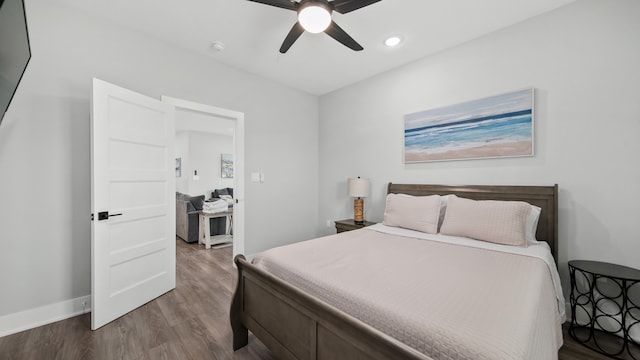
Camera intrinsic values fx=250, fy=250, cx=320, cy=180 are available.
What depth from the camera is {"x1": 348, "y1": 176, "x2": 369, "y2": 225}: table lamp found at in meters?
3.44

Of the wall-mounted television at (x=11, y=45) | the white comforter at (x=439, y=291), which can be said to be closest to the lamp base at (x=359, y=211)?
the white comforter at (x=439, y=291)

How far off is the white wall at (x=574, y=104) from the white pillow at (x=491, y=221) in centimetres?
48

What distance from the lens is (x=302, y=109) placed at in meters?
4.21

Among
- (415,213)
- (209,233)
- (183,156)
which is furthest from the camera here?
(183,156)

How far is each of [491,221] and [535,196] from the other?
577 millimetres

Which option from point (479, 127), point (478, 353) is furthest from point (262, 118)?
point (478, 353)

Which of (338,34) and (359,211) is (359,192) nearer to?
(359,211)

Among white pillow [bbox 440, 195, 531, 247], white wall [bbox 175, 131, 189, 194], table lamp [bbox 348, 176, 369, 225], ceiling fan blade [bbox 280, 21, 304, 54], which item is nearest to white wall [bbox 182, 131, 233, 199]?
white wall [bbox 175, 131, 189, 194]

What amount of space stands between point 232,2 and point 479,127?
2653mm

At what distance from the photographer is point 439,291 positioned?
1.23 m

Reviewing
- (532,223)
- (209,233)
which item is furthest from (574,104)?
(209,233)

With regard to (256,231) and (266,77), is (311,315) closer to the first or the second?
(256,231)

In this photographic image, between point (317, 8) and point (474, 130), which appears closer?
point (317, 8)

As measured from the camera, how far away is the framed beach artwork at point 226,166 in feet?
24.8
